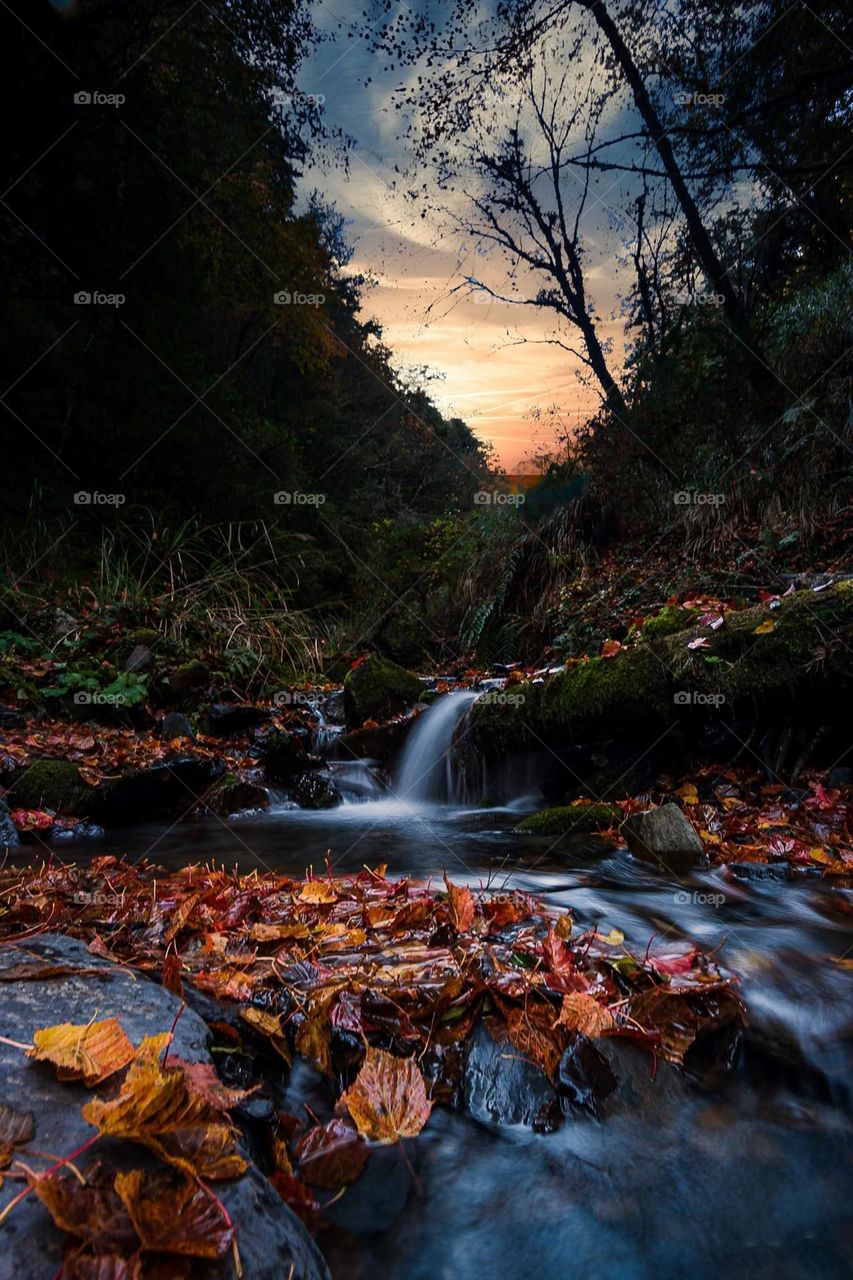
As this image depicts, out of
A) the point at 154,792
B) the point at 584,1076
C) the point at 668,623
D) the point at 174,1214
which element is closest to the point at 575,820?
the point at 584,1076

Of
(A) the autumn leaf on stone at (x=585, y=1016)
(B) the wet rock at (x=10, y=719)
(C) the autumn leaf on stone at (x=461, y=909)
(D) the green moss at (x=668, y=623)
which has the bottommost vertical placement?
(A) the autumn leaf on stone at (x=585, y=1016)

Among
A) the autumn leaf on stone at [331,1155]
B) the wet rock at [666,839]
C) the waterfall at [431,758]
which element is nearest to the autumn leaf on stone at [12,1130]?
the autumn leaf on stone at [331,1155]

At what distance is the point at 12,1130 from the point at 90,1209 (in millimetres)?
175

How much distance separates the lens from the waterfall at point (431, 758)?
5664 millimetres

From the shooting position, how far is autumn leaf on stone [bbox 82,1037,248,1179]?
0.89 m

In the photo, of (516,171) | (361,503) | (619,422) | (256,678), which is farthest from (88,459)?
(516,171)

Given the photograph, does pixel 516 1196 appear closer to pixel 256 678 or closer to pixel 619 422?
pixel 256 678

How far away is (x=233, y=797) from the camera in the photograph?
5.08m

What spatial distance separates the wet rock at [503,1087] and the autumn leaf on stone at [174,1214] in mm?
761

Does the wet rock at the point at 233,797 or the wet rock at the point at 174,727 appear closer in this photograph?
the wet rock at the point at 233,797

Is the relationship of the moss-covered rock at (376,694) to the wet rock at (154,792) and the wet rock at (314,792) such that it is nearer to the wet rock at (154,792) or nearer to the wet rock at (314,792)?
the wet rock at (314,792)

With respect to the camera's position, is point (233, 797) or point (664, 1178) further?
point (233, 797)

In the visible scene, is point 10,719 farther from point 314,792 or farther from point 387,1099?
point 387,1099

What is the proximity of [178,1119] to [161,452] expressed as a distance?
1150 centimetres
